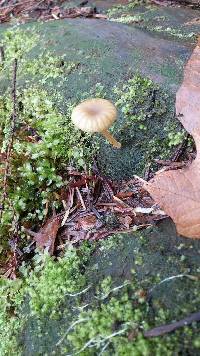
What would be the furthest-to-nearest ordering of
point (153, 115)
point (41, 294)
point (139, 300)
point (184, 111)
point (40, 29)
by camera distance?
point (40, 29) < point (153, 115) < point (184, 111) < point (41, 294) < point (139, 300)

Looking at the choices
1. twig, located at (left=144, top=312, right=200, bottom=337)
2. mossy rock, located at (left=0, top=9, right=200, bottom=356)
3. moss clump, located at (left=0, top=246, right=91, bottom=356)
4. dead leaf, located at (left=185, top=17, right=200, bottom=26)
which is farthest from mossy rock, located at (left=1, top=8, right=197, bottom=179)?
twig, located at (left=144, top=312, right=200, bottom=337)

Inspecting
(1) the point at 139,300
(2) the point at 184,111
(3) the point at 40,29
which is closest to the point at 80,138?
(2) the point at 184,111

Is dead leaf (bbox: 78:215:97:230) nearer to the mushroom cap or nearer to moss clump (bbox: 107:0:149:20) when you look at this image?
the mushroom cap

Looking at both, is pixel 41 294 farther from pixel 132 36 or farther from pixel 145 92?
pixel 132 36

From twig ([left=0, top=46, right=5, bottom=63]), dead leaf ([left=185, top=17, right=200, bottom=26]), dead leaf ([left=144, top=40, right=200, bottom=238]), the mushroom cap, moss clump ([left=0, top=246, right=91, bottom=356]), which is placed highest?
dead leaf ([left=185, top=17, right=200, bottom=26])

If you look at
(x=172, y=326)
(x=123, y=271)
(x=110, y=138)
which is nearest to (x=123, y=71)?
(x=110, y=138)

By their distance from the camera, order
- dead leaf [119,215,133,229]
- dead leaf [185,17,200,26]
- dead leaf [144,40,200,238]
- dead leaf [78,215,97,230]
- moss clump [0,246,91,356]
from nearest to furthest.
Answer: dead leaf [144,40,200,238]
moss clump [0,246,91,356]
dead leaf [119,215,133,229]
dead leaf [78,215,97,230]
dead leaf [185,17,200,26]

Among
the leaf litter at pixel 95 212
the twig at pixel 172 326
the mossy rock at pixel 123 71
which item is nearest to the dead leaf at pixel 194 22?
the mossy rock at pixel 123 71

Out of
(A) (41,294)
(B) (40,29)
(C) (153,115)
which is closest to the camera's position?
(A) (41,294)
